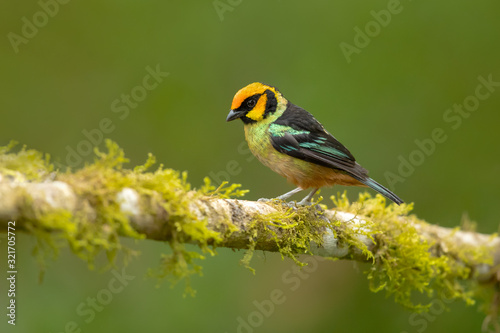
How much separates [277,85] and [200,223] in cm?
517

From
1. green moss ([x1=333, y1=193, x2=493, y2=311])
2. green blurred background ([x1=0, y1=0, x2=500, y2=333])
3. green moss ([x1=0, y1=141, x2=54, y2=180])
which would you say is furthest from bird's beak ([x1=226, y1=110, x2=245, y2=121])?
green blurred background ([x1=0, y1=0, x2=500, y2=333])

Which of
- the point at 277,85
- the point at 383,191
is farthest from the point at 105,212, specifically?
the point at 277,85

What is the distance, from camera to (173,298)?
223 inches

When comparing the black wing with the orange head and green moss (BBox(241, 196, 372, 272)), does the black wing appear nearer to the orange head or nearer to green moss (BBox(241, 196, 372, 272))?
the orange head

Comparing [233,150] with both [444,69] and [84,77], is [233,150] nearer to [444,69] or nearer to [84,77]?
[84,77]

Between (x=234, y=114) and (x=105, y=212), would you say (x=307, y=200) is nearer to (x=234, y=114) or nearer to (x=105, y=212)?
(x=234, y=114)

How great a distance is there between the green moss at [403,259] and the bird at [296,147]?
0.61 feet

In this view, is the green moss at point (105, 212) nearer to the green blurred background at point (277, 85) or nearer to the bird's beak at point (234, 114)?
the bird's beak at point (234, 114)

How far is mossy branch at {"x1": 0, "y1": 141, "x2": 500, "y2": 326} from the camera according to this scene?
2070 mm

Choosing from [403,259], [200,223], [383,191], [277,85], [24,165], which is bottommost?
[403,259]

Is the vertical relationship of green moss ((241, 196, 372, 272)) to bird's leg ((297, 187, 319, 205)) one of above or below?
below

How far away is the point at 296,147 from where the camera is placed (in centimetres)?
403

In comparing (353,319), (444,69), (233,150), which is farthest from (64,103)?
(444,69)

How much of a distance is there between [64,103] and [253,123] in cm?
396
